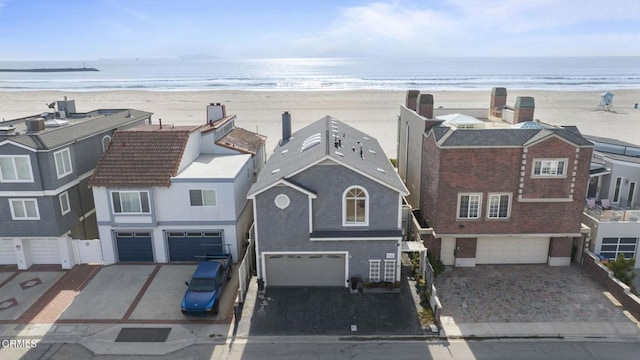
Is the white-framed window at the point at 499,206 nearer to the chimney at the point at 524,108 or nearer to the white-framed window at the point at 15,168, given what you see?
the chimney at the point at 524,108

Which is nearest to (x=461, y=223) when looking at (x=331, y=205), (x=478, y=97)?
(x=331, y=205)

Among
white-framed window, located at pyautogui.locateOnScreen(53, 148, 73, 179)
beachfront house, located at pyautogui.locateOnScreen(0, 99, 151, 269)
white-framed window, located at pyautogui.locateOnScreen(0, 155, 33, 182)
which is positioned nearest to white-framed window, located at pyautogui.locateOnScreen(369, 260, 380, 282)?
beachfront house, located at pyautogui.locateOnScreen(0, 99, 151, 269)

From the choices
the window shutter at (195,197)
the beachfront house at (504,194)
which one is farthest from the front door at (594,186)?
the window shutter at (195,197)

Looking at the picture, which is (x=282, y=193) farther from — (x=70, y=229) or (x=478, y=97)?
(x=478, y=97)

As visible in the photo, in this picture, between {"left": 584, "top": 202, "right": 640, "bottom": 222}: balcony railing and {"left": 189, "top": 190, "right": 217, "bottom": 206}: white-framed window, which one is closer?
{"left": 189, "top": 190, "right": 217, "bottom": 206}: white-framed window

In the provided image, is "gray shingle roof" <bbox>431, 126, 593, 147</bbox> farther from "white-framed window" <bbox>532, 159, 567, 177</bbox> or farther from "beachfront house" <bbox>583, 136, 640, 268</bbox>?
"beachfront house" <bbox>583, 136, 640, 268</bbox>
